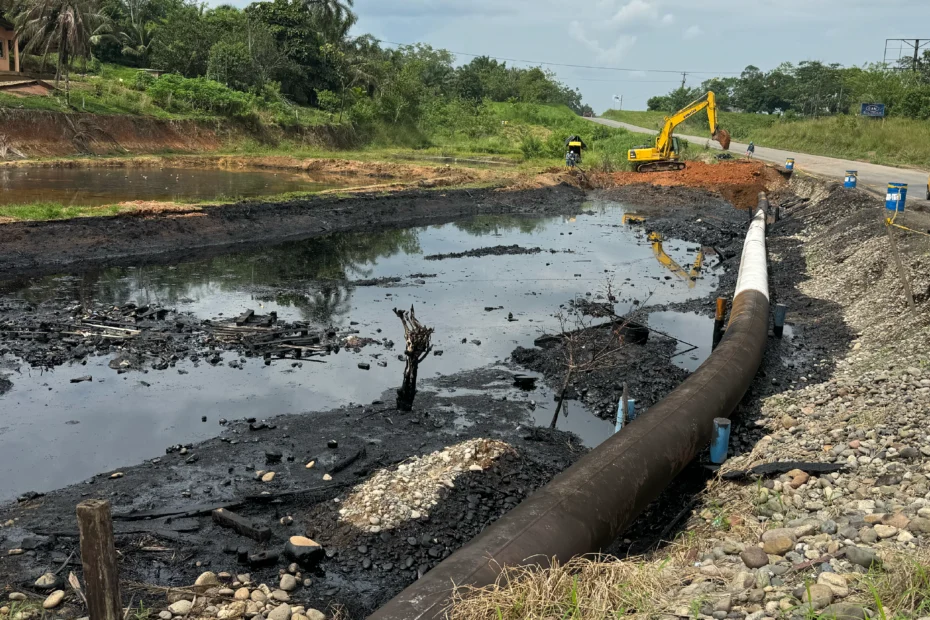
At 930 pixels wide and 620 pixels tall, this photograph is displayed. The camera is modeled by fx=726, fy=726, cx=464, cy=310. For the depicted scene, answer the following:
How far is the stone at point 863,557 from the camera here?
4652 millimetres

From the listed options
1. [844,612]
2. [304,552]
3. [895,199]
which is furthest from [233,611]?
[895,199]

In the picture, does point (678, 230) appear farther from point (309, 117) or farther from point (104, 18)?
point (104, 18)

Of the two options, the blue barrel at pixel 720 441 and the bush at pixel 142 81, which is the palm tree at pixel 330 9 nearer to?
the bush at pixel 142 81

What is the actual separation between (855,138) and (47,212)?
4219cm

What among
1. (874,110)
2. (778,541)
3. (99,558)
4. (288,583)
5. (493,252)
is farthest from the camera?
(874,110)

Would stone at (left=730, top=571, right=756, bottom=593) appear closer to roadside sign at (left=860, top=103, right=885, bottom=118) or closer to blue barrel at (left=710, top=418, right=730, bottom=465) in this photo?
blue barrel at (left=710, top=418, right=730, bottom=465)

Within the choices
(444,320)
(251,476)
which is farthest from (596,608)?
(444,320)

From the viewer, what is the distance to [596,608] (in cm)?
454

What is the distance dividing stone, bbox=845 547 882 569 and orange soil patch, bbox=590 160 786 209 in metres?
30.2

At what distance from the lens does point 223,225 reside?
23.0 metres

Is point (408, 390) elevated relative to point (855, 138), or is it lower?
lower

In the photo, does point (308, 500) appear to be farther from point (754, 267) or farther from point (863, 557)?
point (754, 267)

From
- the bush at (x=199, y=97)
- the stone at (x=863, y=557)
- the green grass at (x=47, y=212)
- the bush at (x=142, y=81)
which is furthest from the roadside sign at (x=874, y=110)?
the stone at (x=863, y=557)

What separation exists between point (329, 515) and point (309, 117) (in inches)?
1836
